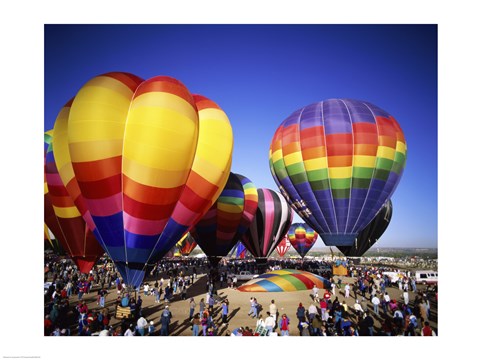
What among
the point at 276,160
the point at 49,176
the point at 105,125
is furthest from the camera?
the point at 276,160

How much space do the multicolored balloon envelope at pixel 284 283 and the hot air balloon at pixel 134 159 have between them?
5.55 m

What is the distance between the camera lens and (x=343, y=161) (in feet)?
43.7

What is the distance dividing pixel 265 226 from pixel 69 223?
482 inches

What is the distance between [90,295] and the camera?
13641 millimetres

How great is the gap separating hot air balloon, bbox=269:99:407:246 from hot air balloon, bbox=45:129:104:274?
844cm

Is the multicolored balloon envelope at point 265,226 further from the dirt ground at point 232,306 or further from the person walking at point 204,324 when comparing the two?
the person walking at point 204,324

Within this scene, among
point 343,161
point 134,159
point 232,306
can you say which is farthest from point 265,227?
point 134,159

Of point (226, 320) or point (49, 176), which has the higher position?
point (49, 176)

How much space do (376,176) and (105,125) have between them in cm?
1035

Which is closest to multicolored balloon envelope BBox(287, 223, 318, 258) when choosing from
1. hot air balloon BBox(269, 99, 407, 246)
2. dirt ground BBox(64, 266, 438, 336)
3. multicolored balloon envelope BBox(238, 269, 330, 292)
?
dirt ground BBox(64, 266, 438, 336)

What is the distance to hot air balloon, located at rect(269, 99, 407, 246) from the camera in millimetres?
13359
